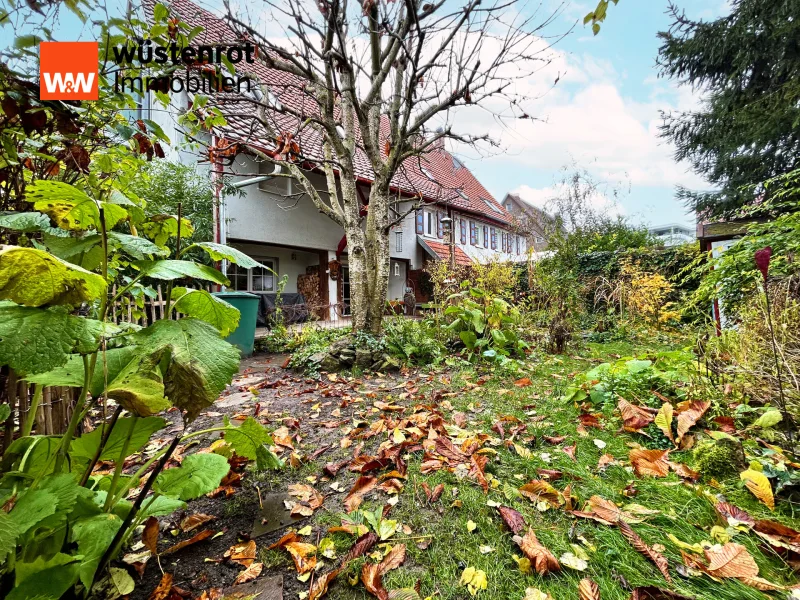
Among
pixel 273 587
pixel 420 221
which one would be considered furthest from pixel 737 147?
pixel 273 587

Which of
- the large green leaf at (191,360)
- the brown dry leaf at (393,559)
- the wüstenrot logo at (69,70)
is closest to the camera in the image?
the large green leaf at (191,360)

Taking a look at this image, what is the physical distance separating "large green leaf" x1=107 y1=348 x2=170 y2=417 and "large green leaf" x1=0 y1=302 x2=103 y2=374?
10 centimetres

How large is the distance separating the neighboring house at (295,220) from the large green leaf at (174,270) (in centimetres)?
505

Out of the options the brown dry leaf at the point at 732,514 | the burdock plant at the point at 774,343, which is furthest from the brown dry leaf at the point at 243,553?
the burdock plant at the point at 774,343

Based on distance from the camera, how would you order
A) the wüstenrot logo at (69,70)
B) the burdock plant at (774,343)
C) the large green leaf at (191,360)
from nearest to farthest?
the large green leaf at (191,360), the wüstenrot logo at (69,70), the burdock plant at (774,343)

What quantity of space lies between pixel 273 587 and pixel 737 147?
44.0ft

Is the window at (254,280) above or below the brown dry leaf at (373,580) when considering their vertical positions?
above

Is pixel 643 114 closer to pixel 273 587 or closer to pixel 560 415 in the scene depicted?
pixel 560 415

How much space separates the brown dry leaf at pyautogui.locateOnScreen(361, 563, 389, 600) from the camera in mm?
1099

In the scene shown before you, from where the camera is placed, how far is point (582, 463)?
1844 millimetres

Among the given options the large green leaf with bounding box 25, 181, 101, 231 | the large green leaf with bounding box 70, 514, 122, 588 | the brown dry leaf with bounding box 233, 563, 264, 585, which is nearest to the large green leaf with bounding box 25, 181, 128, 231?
the large green leaf with bounding box 25, 181, 101, 231

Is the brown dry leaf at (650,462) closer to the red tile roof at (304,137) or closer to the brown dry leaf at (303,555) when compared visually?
the brown dry leaf at (303,555)

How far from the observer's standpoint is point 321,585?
114 centimetres

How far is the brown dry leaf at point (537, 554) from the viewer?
1166mm
